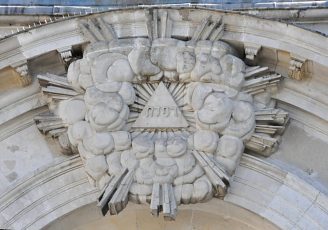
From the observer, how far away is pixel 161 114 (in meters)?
7.30

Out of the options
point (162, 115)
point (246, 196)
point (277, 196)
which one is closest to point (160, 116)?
point (162, 115)

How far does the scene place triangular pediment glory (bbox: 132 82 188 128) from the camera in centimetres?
728

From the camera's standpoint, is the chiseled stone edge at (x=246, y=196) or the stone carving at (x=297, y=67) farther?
the stone carving at (x=297, y=67)

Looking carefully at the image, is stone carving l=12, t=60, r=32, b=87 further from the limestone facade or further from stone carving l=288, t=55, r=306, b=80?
stone carving l=288, t=55, r=306, b=80

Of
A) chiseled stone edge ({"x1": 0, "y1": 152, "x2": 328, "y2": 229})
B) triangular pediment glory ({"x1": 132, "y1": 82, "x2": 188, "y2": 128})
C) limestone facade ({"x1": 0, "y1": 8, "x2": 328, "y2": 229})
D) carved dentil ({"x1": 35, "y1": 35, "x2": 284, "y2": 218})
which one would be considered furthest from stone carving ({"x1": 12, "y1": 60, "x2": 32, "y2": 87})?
triangular pediment glory ({"x1": 132, "y1": 82, "x2": 188, "y2": 128})

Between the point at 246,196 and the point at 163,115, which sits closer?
the point at 246,196

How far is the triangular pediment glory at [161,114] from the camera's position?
7.28 m

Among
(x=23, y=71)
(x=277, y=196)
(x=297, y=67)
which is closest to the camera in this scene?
(x=277, y=196)

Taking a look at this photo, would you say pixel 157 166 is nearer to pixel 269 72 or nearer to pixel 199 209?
pixel 199 209

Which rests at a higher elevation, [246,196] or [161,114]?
[161,114]

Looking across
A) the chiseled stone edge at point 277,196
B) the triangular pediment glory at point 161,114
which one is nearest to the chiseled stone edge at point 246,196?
the chiseled stone edge at point 277,196

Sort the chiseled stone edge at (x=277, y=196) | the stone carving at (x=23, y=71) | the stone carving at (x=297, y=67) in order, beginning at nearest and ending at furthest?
the chiseled stone edge at (x=277, y=196), the stone carving at (x=297, y=67), the stone carving at (x=23, y=71)

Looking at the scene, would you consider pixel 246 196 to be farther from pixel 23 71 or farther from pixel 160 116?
pixel 23 71

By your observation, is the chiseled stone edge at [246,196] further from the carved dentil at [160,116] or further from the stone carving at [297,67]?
the stone carving at [297,67]
